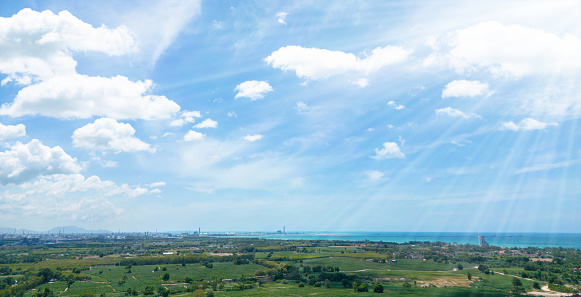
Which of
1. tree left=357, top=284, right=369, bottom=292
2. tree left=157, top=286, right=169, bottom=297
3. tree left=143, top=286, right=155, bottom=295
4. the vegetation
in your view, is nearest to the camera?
tree left=157, top=286, right=169, bottom=297

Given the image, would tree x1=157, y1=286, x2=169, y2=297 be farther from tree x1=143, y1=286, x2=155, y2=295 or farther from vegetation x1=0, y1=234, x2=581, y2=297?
tree x1=143, y1=286, x2=155, y2=295

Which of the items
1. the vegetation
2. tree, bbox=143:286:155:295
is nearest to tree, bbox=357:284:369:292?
the vegetation

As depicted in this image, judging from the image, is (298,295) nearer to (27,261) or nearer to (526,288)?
(526,288)

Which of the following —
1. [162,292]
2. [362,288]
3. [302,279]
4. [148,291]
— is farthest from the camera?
[302,279]

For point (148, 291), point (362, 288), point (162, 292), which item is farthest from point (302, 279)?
point (148, 291)

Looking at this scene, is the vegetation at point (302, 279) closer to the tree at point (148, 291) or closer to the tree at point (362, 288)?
the tree at point (362, 288)

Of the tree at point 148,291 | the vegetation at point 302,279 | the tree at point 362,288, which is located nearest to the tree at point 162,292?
the vegetation at point 302,279

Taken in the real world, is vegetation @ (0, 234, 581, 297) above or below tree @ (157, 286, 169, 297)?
below

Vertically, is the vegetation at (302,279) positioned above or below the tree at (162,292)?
below

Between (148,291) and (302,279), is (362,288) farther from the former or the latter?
(148,291)

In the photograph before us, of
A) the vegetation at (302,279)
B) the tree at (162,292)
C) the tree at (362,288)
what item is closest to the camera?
the tree at (162,292)

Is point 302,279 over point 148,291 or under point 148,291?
under

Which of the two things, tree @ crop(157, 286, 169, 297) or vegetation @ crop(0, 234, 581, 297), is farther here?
vegetation @ crop(0, 234, 581, 297)
